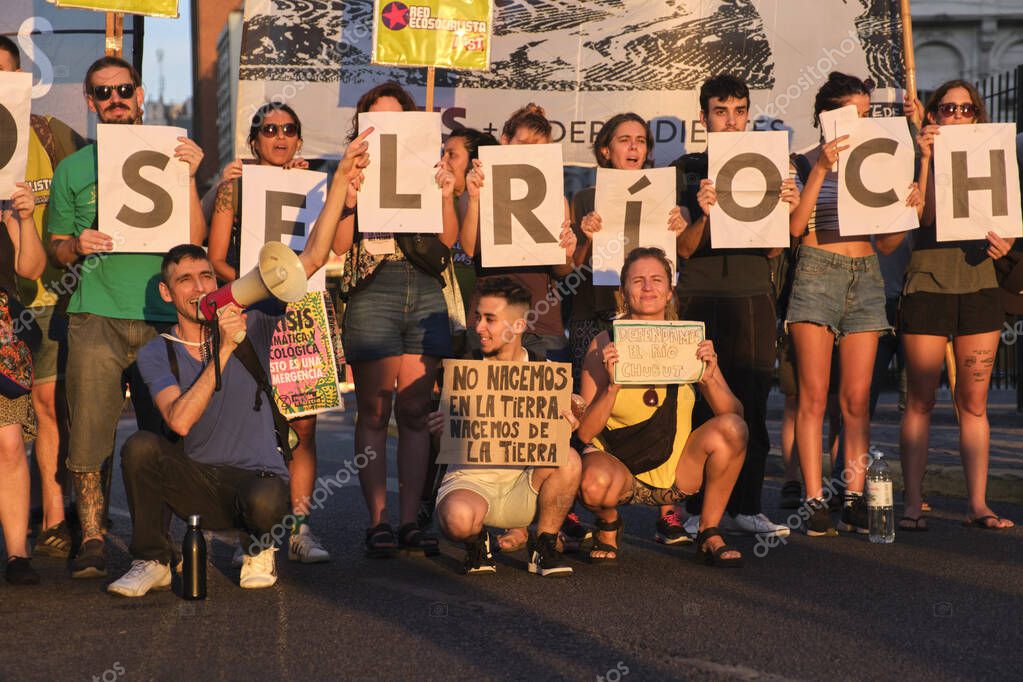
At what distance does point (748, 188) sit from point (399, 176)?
1716 millimetres

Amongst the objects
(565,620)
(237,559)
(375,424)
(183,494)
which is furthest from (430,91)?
(565,620)

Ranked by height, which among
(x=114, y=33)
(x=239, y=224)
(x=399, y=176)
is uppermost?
(x=114, y=33)

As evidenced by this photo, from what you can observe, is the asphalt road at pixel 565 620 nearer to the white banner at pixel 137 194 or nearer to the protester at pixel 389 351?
the protester at pixel 389 351

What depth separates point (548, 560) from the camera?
6.12 meters

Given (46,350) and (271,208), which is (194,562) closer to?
(46,350)

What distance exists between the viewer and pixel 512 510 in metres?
6.24

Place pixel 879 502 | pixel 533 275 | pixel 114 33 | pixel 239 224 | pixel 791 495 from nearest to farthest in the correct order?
pixel 239 224 → pixel 879 502 → pixel 533 275 → pixel 114 33 → pixel 791 495

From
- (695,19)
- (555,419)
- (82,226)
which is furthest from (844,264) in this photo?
(82,226)

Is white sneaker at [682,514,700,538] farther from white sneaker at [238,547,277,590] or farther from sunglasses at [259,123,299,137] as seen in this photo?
sunglasses at [259,123,299,137]

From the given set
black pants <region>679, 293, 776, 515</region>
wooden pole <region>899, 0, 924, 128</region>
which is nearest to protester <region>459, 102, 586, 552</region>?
black pants <region>679, 293, 776, 515</region>

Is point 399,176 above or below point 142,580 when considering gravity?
above

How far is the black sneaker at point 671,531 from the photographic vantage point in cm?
698

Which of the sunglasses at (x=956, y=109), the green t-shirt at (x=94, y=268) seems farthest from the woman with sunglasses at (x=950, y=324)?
the green t-shirt at (x=94, y=268)

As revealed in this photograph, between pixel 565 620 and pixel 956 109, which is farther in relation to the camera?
pixel 956 109
